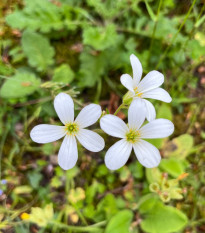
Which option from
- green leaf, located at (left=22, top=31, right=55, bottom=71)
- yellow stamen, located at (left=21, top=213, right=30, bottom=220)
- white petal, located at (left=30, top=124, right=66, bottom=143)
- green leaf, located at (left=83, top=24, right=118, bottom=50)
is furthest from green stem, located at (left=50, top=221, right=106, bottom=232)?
green leaf, located at (left=83, top=24, right=118, bottom=50)

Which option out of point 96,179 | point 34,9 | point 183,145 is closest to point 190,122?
point 183,145

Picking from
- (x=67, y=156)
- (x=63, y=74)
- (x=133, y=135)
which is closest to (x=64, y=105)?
(x=67, y=156)

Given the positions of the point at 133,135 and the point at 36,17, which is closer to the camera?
the point at 133,135

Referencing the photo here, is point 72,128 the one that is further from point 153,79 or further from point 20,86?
point 20,86

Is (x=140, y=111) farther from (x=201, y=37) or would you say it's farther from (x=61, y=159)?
(x=201, y=37)

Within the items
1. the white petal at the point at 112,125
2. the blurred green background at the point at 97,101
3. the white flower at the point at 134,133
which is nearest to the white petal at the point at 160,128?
the white flower at the point at 134,133

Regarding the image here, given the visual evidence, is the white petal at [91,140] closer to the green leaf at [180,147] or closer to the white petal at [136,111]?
the white petal at [136,111]
